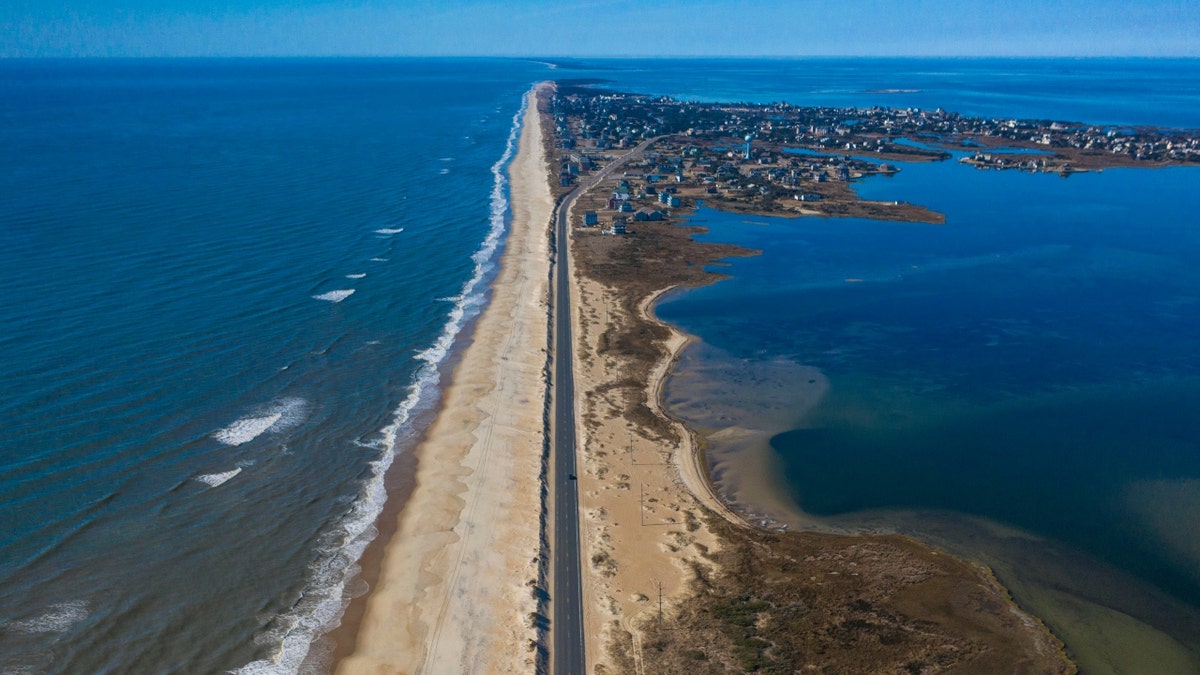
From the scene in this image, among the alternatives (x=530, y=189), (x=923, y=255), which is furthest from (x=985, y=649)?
(x=530, y=189)

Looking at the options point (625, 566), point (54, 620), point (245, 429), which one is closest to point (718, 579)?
point (625, 566)

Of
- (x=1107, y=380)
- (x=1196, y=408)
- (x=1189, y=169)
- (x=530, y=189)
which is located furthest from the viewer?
(x=1189, y=169)

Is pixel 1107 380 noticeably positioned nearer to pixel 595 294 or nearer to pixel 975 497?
pixel 975 497

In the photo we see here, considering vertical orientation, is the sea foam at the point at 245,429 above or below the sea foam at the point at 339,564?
above

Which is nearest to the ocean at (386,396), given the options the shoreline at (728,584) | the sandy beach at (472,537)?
the sandy beach at (472,537)

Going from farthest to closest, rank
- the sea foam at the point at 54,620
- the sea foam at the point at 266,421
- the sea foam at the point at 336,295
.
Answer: the sea foam at the point at 336,295, the sea foam at the point at 266,421, the sea foam at the point at 54,620

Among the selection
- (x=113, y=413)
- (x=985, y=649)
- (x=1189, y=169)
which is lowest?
(x=985, y=649)

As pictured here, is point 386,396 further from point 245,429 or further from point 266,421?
point 245,429

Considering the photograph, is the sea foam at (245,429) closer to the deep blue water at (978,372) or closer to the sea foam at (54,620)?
the sea foam at (54,620)
